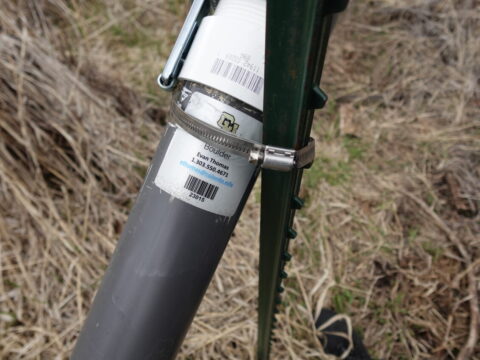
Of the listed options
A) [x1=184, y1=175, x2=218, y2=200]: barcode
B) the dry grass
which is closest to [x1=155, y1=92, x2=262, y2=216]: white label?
[x1=184, y1=175, x2=218, y2=200]: barcode

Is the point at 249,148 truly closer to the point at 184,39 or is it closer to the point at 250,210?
the point at 184,39

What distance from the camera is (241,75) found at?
0.39m

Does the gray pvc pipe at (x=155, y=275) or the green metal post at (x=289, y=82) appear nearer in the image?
the green metal post at (x=289, y=82)

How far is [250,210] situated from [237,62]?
110cm

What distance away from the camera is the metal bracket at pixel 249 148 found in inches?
15.3

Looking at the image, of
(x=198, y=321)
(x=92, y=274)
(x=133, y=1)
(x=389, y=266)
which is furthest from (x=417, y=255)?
(x=133, y=1)

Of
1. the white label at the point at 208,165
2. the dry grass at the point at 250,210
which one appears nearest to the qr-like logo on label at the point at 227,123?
the white label at the point at 208,165

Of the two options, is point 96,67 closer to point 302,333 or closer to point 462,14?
point 302,333

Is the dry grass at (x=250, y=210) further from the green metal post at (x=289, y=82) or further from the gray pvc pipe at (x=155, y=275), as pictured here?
the green metal post at (x=289, y=82)

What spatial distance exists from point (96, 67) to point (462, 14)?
1.88 metres

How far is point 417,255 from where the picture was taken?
1.37m

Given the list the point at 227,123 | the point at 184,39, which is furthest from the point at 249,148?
the point at 184,39

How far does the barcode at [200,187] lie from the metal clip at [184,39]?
0.41ft

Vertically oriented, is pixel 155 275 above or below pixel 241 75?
below
